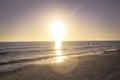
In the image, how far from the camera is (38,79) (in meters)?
16.9

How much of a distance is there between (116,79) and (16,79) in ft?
30.7

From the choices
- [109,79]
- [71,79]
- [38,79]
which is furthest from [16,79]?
[109,79]

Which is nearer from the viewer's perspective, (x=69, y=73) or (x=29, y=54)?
(x=69, y=73)

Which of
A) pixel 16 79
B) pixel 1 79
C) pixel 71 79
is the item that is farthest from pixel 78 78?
pixel 1 79

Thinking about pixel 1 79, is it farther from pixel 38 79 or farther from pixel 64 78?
pixel 64 78

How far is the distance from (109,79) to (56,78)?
4.88 m

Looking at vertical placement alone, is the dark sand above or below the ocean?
above

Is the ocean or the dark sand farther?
the ocean

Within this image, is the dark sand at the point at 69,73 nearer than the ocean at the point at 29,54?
Yes

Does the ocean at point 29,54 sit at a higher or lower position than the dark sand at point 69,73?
lower

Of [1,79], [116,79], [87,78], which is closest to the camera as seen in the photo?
[116,79]

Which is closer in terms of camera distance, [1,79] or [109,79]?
[109,79]

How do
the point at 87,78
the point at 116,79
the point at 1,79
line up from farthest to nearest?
1. the point at 1,79
2. the point at 87,78
3. the point at 116,79

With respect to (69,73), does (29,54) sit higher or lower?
lower
